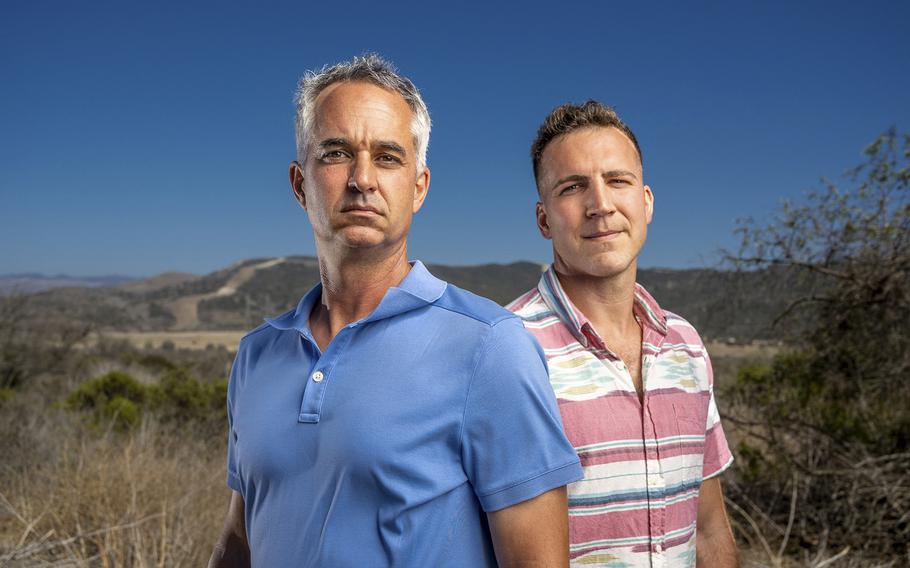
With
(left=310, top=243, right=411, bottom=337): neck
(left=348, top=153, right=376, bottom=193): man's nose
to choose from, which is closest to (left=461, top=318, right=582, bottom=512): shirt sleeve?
(left=310, top=243, right=411, bottom=337): neck

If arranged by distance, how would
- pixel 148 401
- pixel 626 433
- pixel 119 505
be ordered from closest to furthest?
1. pixel 626 433
2. pixel 119 505
3. pixel 148 401

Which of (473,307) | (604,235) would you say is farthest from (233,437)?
(604,235)

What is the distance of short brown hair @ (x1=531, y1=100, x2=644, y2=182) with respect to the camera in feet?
6.69

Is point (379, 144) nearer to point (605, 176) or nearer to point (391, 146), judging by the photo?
point (391, 146)

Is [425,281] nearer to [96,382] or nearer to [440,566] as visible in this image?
[440,566]

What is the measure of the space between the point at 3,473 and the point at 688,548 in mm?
8210

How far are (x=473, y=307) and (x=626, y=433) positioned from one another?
53cm

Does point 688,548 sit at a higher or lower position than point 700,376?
lower

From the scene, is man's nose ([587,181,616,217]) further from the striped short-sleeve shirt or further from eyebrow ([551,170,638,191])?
the striped short-sleeve shirt

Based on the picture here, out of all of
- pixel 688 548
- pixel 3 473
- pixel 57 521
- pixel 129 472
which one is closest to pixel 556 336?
pixel 688 548

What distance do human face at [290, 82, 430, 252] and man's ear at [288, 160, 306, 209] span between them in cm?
13

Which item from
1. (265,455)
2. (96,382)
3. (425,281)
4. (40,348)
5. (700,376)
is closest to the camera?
(265,455)

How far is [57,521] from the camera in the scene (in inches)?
225

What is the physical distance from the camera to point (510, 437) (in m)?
1.44
